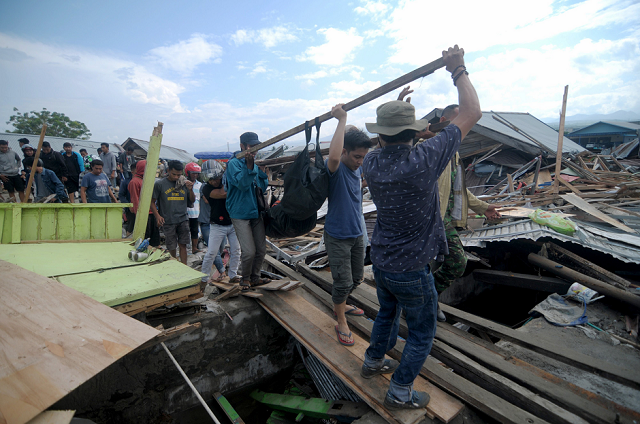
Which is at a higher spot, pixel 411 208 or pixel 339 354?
pixel 411 208

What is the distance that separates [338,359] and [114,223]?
380 cm

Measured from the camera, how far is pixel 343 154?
277 centimetres

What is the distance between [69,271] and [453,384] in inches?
142

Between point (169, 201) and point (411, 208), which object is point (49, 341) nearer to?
point (411, 208)

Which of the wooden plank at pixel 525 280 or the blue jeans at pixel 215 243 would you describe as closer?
the wooden plank at pixel 525 280

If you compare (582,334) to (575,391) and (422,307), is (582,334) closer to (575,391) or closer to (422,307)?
(575,391)

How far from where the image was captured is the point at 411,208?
1.81 m

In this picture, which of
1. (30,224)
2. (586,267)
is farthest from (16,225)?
(586,267)

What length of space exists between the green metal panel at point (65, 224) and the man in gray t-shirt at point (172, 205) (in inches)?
41.1

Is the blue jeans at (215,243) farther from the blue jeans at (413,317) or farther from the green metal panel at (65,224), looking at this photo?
the blue jeans at (413,317)

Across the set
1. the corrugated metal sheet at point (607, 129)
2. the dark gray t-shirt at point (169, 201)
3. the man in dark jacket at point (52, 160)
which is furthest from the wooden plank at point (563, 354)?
the corrugated metal sheet at point (607, 129)

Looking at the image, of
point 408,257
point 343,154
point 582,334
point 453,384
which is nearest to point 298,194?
point 343,154

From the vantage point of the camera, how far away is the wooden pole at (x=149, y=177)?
155 inches

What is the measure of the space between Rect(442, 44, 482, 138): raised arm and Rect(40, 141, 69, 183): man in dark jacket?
9.44 metres
